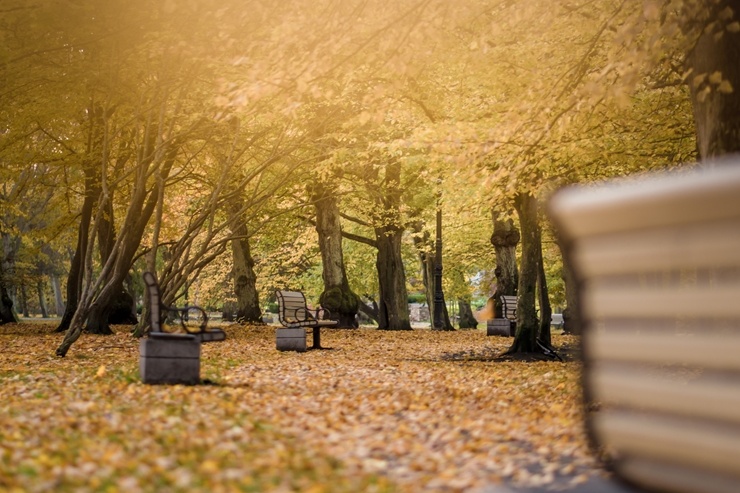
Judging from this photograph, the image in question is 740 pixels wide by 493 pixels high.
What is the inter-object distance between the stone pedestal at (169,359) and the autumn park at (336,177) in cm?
2

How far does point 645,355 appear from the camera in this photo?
377 centimetres

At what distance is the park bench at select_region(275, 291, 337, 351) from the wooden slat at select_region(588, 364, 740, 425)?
13422mm

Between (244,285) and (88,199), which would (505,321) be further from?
(88,199)

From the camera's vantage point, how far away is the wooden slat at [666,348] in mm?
3299

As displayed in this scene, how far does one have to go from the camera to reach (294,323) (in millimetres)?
17656

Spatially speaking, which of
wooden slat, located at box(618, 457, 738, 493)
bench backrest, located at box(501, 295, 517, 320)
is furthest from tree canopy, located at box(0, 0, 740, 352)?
wooden slat, located at box(618, 457, 738, 493)

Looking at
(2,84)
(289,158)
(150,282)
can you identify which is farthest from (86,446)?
(289,158)

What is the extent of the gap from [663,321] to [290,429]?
3.95 meters

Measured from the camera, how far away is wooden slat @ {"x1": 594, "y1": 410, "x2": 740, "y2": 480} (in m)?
3.31

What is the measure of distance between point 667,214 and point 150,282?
25.9ft

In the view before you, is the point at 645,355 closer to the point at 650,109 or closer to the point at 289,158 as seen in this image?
the point at 650,109

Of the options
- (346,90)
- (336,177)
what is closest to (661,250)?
(346,90)

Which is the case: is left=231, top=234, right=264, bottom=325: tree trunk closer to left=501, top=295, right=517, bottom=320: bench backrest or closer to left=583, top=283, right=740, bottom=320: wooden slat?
left=501, top=295, right=517, bottom=320: bench backrest

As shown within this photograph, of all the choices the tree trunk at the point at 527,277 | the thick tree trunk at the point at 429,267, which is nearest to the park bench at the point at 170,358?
the tree trunk at the point at 527,277
